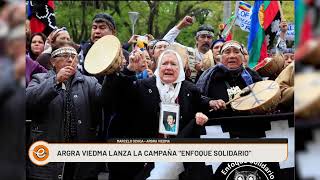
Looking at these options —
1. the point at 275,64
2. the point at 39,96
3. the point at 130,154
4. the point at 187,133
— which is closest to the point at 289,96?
the point at 275,64

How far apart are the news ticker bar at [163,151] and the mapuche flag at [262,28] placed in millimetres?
540

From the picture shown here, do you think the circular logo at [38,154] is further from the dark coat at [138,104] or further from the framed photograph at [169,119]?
the framed photograph at [169,119]

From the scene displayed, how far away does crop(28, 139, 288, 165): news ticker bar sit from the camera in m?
3.81

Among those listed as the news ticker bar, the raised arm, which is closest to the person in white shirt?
the raised arm

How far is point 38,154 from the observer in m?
3.83

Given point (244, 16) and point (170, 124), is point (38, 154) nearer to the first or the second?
point (170, 124)

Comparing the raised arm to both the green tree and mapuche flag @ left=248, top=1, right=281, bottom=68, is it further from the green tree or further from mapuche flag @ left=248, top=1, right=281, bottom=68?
mapuche flag @ left=248, top=1, right=281, bottom=68

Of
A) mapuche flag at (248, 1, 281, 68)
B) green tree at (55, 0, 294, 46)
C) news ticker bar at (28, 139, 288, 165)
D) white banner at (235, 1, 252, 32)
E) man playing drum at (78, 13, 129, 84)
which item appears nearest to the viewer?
news ticker bar at (28, 139, 288, 165)

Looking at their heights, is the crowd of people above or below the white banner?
below

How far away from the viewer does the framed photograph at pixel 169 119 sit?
3857 mm

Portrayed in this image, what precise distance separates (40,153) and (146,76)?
29.5 inches

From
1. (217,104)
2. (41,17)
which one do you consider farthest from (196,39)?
(41,17)

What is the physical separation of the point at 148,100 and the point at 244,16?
3.45 ft

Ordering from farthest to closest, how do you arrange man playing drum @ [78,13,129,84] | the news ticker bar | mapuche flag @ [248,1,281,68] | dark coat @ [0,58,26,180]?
mapuche flag @ [248,1,281,68], man playing drum @ [78,13,129,84], the news ticker bar, dark coat @ [0,58,26,180]
